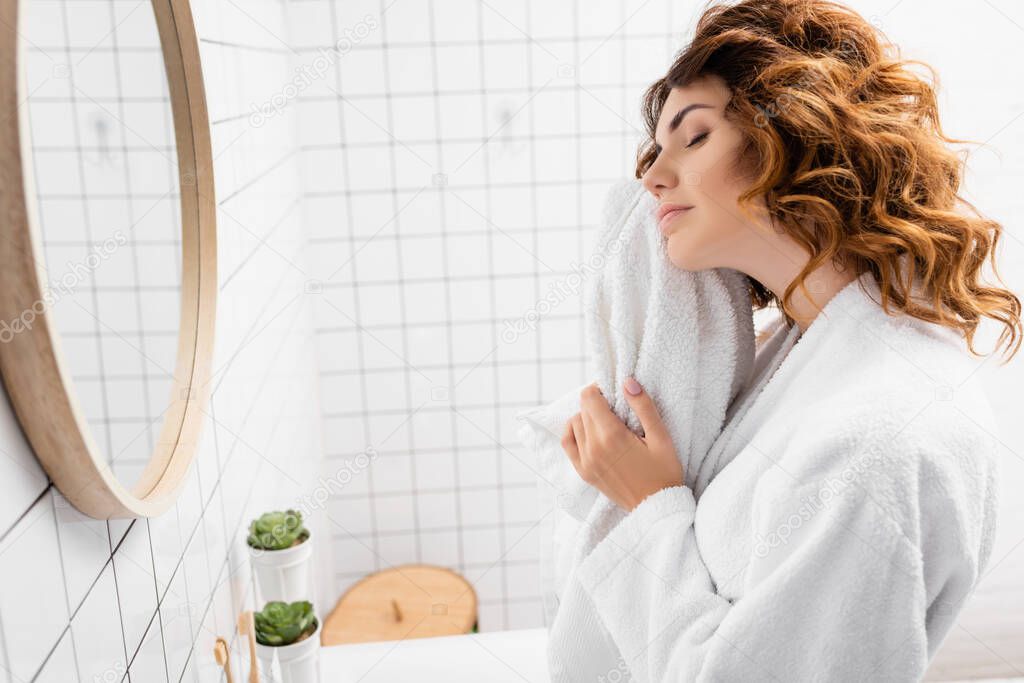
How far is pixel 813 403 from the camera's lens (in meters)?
0.83

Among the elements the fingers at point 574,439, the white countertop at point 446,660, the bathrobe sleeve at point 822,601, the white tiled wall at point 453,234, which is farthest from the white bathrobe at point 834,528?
the white tiled wall at point 453,234

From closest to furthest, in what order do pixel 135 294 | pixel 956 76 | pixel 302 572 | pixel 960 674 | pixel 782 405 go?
pixel 135 294
pixel 782 405
pixel 302 572
pixel 956 76
pixel 960 674

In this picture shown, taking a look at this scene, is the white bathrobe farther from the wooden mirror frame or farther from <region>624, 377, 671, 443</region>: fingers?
the wooden mirror frame

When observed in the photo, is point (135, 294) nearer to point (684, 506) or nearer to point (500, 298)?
point (684, 506)

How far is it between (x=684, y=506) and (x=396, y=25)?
4.51ft

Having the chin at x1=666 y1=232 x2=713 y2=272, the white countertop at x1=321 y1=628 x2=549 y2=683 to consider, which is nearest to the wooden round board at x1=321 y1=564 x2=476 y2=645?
the white countertop at x1=321 y1=628 x2=549 y2=683

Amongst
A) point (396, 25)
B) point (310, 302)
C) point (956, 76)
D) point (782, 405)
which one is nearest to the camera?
point (782, 405)

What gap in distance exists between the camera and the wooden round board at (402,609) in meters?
1.78

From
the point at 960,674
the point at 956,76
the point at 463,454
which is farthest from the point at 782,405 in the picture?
the point at 463,454

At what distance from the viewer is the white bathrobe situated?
2.36 ft

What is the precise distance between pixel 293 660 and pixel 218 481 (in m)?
0.24

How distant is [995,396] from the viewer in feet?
5.14

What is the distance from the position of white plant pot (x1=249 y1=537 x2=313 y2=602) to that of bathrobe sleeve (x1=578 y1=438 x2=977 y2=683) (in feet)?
1.68

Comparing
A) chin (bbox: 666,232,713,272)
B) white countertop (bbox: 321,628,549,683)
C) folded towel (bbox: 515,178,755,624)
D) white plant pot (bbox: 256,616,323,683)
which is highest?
chin (bbox: 666,232,713,272)
